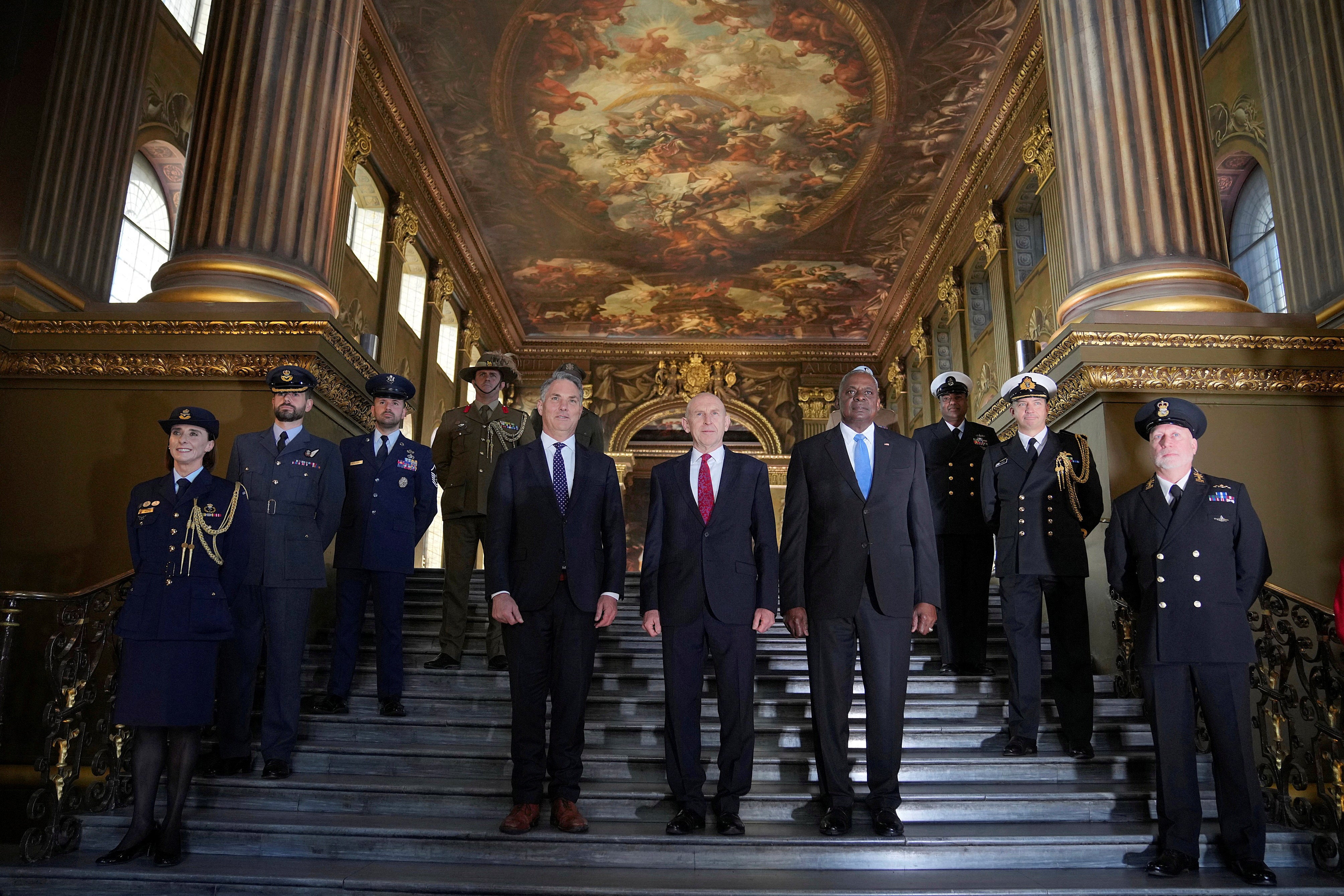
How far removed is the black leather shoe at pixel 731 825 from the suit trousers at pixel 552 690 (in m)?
0.59

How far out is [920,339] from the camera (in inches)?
731

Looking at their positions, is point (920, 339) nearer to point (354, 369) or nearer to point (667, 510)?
point (354, 369)

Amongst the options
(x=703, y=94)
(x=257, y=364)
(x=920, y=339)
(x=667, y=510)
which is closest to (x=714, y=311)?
(x=920, y=339)

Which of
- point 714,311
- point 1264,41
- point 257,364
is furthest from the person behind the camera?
point 714,311

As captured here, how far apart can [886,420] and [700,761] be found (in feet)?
12.3

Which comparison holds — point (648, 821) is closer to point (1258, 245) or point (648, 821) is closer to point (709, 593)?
point (709, 593)

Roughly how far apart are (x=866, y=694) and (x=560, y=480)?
156 cm

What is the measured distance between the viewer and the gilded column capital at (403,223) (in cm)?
1408

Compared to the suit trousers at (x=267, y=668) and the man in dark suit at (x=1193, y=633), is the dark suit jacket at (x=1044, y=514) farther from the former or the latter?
the suit trousers at (x=267, y=668)

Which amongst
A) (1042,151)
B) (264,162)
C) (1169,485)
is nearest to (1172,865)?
(1169,485)

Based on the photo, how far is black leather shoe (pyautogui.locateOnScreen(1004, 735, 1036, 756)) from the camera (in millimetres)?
4480

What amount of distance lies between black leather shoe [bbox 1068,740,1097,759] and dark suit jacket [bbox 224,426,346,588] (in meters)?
3.57

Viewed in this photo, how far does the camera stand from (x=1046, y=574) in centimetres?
470

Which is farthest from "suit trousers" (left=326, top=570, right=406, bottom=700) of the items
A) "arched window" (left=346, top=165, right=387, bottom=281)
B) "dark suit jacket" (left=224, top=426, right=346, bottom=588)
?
"arched window" (left=346, top=165, right=387, bottom=281)
